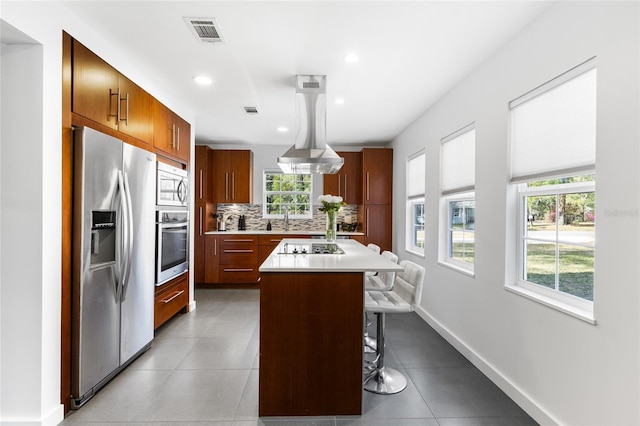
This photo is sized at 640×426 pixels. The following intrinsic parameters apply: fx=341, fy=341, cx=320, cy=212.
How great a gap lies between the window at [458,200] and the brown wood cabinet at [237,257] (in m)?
3.18

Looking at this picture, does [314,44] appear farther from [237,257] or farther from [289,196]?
[289,196]

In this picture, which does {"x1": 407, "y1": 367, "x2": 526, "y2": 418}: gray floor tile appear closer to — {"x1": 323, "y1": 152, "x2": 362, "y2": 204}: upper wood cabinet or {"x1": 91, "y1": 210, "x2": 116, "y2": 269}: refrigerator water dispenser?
{"x1": 91, "y1": 210, "x2": 116, "y2": 269}: refrigerator water dispenser

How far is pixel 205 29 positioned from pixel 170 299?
2663mm

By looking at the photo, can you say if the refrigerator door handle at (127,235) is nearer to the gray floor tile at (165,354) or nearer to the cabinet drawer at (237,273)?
the gray floor tile at (165,354)

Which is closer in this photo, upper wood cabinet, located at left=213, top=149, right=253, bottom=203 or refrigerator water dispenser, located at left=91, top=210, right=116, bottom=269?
refrigerator water dispenser, located at left=91, top=210, right=116, bottom=269

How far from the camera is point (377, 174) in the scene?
5867 millimetres

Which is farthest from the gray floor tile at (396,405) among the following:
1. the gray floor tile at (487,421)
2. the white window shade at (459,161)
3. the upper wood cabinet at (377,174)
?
the upper wood cabinet at (377,174)

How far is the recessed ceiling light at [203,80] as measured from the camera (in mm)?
3156

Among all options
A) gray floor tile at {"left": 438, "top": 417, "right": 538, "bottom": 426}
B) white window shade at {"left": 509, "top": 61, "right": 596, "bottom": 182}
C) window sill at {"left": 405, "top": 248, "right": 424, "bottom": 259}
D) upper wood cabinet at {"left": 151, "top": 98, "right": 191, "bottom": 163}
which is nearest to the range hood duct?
upper wood cabinet at {"left": 151, "top": 98, "right": 191, "bottom": 163}

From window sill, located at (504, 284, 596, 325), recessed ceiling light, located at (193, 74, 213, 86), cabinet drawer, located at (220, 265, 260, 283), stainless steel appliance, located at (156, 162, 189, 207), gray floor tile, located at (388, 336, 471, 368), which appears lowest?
gray floor tile, located at (388, 336, 471, 368)

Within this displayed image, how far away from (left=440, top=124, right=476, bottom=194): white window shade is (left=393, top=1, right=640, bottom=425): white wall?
16cm

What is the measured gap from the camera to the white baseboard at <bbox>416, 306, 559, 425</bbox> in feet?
6.71

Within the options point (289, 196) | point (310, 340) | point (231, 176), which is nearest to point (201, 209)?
point (231, 176)

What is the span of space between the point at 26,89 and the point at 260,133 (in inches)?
142
